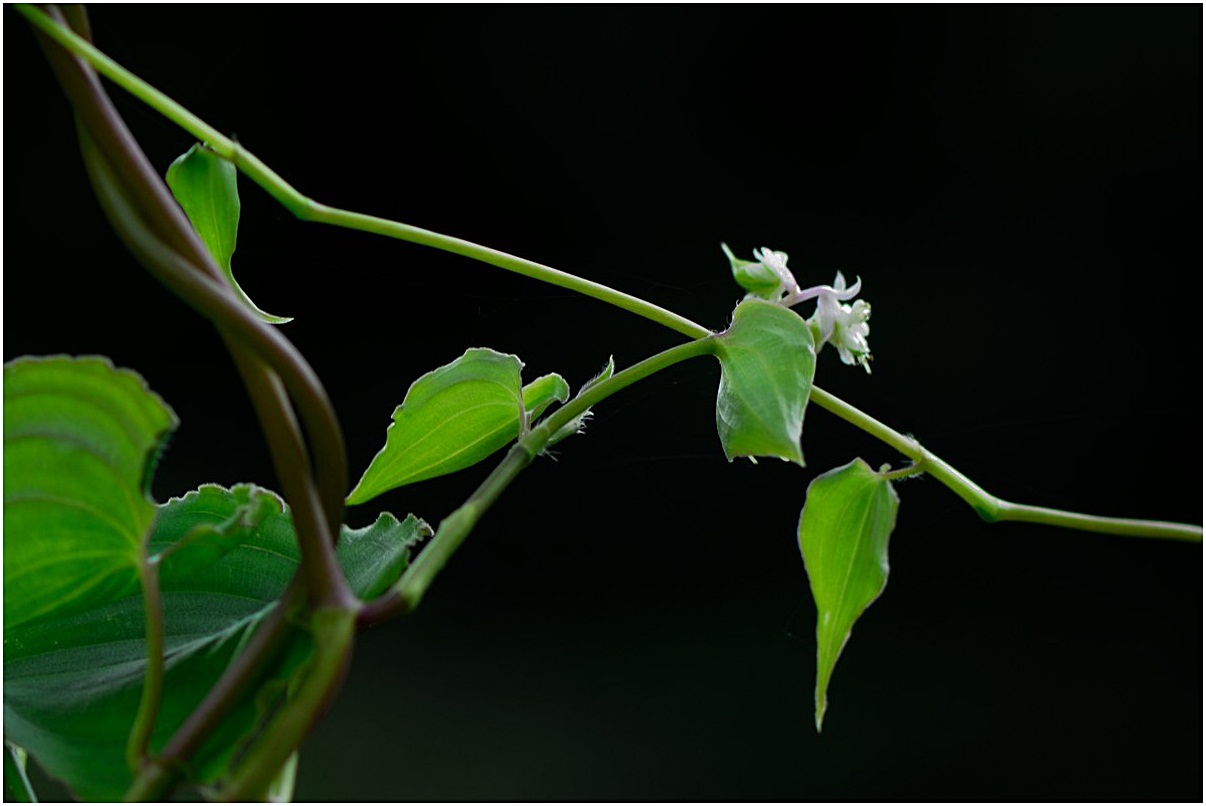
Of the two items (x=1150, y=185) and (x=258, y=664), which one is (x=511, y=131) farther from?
(x=258, y=664)

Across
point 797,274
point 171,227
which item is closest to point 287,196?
point 171,227

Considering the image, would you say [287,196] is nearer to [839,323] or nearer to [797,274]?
[839,323]

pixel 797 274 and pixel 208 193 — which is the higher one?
pixel 797 274

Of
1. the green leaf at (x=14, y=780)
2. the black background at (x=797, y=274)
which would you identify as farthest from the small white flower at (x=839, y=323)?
the black background at (x=797, y=274)

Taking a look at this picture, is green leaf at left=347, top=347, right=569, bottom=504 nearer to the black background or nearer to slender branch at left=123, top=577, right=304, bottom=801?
slender branch at left=123, top=577, right=304, bottom=801

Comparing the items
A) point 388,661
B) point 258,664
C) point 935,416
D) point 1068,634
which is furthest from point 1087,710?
point 258,664

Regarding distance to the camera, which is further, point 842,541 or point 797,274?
point 797,274

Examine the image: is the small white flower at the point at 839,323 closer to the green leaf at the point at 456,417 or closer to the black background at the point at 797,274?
the green leaf at the point at 456,417
